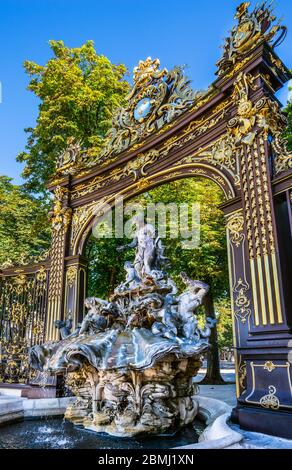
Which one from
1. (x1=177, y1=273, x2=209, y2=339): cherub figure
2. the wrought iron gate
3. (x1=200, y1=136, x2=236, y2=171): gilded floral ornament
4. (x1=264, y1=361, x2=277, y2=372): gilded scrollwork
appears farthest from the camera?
the wrought iron gate

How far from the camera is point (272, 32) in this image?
5223 millimetres

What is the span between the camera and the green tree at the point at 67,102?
1223 cm

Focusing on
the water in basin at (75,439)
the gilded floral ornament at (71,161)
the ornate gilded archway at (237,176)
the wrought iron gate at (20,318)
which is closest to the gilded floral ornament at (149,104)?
the ornate gilded archway at (237,176)

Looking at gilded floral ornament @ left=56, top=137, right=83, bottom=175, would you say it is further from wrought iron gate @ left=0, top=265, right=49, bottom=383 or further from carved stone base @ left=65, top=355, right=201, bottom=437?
carved stone base @ left=65, top=355, right=201, bottom=437

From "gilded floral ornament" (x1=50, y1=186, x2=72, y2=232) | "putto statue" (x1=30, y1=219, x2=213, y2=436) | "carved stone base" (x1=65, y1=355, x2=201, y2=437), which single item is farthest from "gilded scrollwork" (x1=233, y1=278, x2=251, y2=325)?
"gilded floral ornament" (x1=50, y1=186, x2=72, y2=232)

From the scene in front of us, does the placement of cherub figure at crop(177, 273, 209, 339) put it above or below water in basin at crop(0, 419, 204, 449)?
above

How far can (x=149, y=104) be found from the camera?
7836mm

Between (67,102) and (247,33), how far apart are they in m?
8.13

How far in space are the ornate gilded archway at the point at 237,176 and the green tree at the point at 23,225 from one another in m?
3.75

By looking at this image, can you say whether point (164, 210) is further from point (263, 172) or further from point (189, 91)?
point (263, 172)

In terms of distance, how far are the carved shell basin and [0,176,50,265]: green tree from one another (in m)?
7.57

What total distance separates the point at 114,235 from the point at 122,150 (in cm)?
323

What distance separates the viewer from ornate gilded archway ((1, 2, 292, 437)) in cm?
415
